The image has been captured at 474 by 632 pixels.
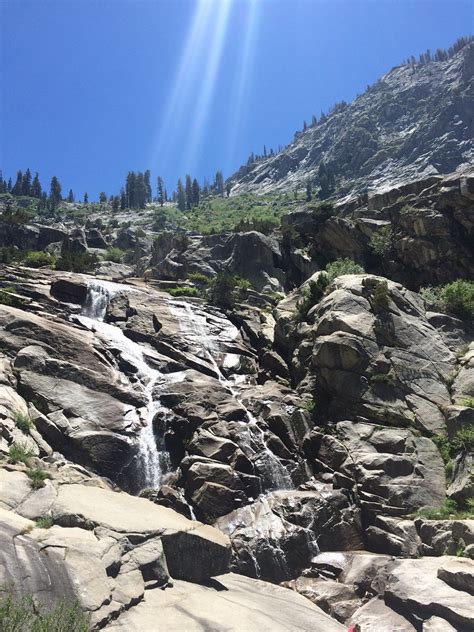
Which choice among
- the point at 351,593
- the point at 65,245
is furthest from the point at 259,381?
the point at 65,245

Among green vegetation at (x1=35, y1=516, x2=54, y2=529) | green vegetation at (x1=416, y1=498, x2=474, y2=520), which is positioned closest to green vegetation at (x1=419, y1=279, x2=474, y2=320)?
green vegetation at (x1=416, y1=498, x2=474, y2=520)

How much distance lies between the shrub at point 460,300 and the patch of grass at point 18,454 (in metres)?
29.8

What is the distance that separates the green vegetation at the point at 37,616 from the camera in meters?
8.81

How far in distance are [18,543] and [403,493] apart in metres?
16.7

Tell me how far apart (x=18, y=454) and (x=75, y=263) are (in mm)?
A: 44039

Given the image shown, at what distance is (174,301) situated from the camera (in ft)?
150

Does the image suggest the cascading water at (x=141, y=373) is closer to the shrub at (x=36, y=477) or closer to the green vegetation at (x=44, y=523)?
the shrub at (x=36, y=477)

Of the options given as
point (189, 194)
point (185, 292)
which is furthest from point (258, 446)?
point (189, 194)

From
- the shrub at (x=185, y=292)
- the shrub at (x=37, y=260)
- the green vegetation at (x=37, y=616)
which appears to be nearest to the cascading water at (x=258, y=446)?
the green vegetation at (x=37, y=616)

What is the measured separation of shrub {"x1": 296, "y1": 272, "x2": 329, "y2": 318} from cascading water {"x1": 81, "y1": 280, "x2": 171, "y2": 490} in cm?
1209

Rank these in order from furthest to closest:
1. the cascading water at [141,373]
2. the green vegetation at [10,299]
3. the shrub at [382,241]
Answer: the shrub at [382,241] → the green vegetation at [10,299] → the cascading water at [141,373]

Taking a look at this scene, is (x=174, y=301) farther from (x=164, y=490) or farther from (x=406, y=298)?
(x=164, y=490)

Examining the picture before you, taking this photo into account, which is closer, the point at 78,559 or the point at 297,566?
the point at 78,559

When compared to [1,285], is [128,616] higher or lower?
lower
